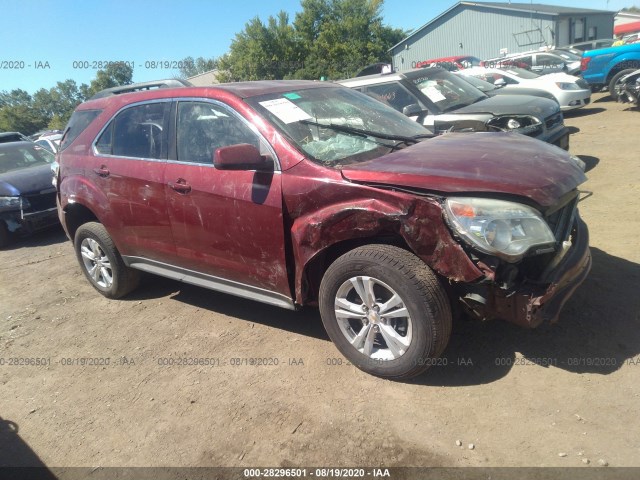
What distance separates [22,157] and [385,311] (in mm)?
8735

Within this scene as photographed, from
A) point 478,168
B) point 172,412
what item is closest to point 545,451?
point 478,168

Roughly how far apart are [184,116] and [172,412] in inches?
85.9

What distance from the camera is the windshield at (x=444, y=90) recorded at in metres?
7.44

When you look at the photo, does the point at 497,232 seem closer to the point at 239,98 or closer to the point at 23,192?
the point at 239,98

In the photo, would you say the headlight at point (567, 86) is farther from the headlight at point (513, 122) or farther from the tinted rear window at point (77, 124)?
the tinted rear window at point (77, 124)

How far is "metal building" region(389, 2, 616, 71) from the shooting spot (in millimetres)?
34562

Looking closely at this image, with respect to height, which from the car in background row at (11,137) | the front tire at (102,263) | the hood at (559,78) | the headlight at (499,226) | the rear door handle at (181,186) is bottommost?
the front tire at (102,263)

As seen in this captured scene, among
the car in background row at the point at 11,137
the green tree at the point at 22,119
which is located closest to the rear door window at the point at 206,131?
the car in background row at the point at 11,137

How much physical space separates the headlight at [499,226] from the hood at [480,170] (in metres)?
0.07

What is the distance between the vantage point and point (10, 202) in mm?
7672

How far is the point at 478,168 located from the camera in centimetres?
287

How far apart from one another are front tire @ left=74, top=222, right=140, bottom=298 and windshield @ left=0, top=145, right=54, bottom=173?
16.1 ft

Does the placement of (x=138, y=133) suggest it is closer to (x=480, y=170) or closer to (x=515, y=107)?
(x=480, y=170)

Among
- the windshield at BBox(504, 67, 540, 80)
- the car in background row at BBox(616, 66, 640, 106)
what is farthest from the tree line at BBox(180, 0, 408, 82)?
the car in background row at BBox(616, 66, 640, 106)
